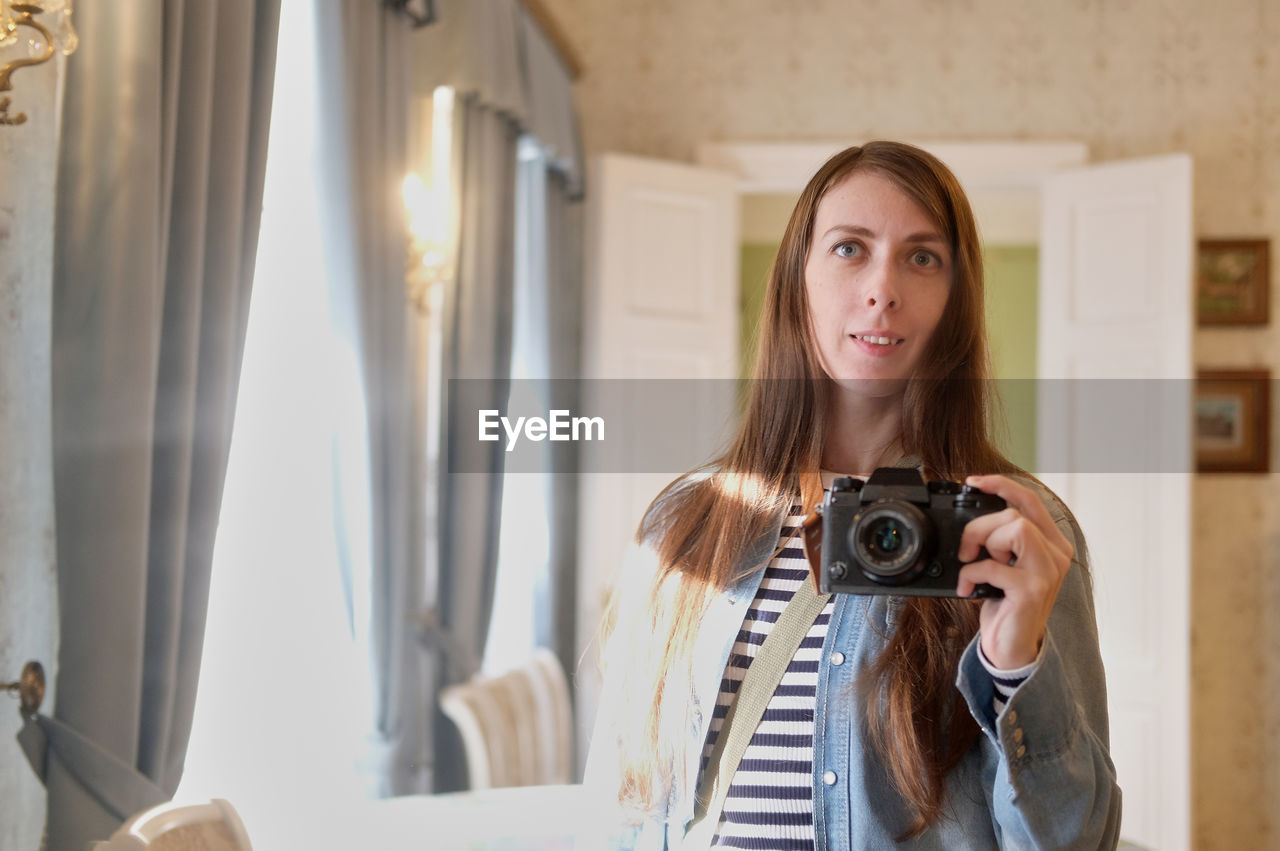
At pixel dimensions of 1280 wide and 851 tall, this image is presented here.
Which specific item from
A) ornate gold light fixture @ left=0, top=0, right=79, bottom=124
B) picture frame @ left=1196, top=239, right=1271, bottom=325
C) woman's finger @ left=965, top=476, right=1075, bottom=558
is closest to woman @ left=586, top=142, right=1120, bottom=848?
woman's finger @ left=965, top=476, right=1075, bottom=558

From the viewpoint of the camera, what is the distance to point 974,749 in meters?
1.00

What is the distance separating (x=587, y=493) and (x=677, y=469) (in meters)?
0.33

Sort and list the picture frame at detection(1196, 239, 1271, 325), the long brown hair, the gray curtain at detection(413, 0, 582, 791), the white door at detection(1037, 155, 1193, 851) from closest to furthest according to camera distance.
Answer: the long brown hair → the gray curtain at detection(413, 0, 582, 791) → the white door at detection(1037, 155, 1193, 851) → the picture frame at detection(1196, 239, 1271, 325)

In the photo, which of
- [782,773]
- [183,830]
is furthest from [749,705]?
[183,830]

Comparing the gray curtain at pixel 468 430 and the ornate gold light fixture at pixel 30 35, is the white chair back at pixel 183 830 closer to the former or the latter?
the ornate gold light fixture at pixel 30 35

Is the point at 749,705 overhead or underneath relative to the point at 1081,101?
underneath

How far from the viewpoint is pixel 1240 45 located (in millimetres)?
4012

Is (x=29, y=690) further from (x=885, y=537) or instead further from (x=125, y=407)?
(x=885, y=537)

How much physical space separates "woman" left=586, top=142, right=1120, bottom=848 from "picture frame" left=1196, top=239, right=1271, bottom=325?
326cm

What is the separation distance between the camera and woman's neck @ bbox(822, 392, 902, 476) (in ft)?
3.75

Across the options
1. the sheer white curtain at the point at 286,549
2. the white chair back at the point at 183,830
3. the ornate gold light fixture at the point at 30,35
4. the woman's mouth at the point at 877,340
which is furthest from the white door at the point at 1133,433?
the ornate gold light fixture at the point at 30,35

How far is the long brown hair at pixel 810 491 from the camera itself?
3.27 feet

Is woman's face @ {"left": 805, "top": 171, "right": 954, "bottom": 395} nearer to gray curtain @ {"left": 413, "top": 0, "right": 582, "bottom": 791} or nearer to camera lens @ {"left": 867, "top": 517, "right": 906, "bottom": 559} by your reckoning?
camera lens @ {"left": 867, "top": 517, "right": 906, "bottom": 559}

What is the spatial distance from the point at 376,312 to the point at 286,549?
550 mm
